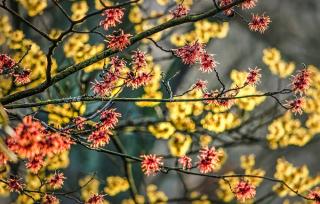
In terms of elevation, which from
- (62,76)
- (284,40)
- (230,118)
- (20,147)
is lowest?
(20,147)

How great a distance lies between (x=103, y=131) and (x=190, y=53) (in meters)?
1.11

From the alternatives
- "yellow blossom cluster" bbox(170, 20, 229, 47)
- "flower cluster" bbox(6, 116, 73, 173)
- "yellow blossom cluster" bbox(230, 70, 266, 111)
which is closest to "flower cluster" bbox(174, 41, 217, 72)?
"flower cluster" bbox(6, 116, 73, 173)

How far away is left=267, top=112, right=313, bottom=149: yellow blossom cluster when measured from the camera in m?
9.32

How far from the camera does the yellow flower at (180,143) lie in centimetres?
863

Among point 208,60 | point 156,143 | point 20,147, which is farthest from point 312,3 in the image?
point 20,147

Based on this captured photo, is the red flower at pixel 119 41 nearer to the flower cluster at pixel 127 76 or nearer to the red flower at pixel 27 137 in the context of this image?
the flower cluster at pixel 127 76

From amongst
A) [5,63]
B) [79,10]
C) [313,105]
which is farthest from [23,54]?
[313,105]

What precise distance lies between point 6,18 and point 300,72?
5.96 meters

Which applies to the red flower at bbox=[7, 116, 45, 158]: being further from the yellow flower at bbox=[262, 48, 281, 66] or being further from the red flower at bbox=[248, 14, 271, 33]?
the yellow flower at bbox=[262, 48, 281, 66]

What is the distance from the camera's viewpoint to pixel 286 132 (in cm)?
943

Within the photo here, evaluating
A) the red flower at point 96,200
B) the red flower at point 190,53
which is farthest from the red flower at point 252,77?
the red flower at point 96,200

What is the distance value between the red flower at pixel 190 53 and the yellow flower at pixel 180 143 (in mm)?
4373

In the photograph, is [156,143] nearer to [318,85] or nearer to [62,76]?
[318,85]

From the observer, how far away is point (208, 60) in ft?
14.4
